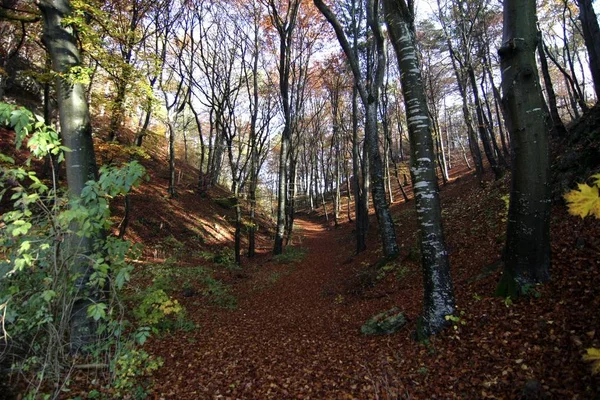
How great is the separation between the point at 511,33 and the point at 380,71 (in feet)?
20.7

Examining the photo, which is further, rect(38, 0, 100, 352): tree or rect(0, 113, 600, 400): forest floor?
rect(38, 0, 100, 352): tree

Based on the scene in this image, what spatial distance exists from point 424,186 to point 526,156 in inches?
56.1

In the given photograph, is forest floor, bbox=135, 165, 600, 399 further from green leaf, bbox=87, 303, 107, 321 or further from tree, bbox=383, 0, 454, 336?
green leaf, bbox=87, 303, 107, 321

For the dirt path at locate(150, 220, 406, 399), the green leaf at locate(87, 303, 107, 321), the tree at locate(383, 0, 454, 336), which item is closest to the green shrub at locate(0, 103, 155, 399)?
the green leaf at locate(87, 303, 107, 321)

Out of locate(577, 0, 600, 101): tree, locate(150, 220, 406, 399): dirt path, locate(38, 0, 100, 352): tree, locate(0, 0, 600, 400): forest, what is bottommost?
locate(150, 220, 406, 399): dirt path

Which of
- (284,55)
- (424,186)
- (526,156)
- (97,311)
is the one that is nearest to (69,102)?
(97,311)

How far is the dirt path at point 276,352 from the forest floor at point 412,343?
0.02 meters

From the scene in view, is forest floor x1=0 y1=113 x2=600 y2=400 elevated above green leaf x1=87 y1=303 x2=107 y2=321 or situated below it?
below

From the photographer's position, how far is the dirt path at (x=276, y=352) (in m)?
3.96

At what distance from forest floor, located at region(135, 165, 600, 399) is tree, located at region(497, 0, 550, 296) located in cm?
32

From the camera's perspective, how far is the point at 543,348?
3229 millimetres

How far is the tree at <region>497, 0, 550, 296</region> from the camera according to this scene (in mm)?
4145

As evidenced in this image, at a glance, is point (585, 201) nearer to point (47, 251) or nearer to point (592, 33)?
point (47, 251)

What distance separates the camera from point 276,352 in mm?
5227
